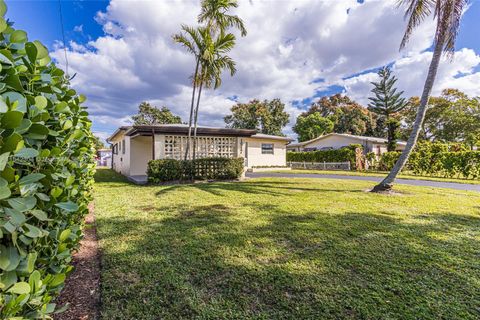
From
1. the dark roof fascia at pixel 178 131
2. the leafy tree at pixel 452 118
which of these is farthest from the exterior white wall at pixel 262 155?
the leafy tree at pixel 452 118

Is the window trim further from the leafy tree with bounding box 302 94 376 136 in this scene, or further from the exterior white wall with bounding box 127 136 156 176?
the leafy tree with bounding box 302 94 376 136

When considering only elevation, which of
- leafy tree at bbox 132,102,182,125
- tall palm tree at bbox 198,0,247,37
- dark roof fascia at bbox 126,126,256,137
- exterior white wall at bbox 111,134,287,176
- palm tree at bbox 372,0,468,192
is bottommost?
exterior white wall at bbox 111,134,287,176

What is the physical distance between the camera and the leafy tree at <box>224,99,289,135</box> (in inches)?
1448

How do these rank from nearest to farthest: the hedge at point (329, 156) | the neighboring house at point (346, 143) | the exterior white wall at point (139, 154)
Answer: the exterior white wall at point (139, 154) → the hedge at point (329, 156) → the neighboring house at point (346, 143)

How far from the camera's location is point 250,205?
636 cm

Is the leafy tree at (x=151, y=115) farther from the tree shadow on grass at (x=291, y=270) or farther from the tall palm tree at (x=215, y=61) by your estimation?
the tree shadow on grass at (x=291, y=270)

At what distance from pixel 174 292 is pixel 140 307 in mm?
354

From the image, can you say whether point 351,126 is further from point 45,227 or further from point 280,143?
point 45,227

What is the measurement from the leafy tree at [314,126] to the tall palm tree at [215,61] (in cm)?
2799

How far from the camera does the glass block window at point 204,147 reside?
A: 11.9 metres

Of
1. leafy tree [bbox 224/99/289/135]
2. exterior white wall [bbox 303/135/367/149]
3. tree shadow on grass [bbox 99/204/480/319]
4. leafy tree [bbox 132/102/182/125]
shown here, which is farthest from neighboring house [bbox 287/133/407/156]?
leafy tree [bbox 132/102/182/125]

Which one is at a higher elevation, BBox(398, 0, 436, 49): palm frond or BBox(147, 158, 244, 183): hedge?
BBox(398, 0, 436, 49): palm frond

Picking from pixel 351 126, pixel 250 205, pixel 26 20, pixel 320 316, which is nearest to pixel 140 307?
pixel 320 316

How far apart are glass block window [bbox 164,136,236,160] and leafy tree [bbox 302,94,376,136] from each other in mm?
29856
